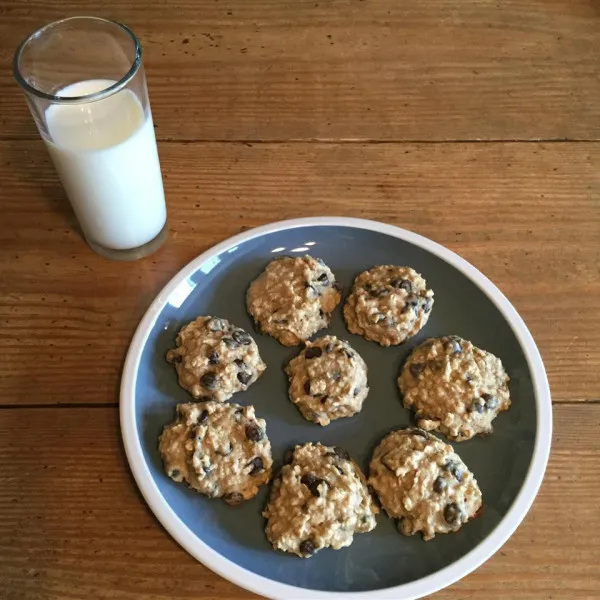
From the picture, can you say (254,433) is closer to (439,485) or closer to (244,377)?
(244,377)

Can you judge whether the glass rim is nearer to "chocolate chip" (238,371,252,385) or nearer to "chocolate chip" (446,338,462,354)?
"chocolate chip" (238,371,252,385)

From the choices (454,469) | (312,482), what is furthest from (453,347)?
(312,482)

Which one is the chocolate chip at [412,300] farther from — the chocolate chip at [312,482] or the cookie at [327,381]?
the chocolate chip at [312,482]

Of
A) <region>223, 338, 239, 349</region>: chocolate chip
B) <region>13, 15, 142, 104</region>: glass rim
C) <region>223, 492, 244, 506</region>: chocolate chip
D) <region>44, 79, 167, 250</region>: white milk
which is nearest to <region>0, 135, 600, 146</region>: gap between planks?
<region>44, 79, 167, 250</region>: white milk

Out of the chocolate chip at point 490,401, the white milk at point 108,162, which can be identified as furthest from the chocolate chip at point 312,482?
the white milk at point 108,162

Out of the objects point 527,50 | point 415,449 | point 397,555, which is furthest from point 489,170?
point 397,555

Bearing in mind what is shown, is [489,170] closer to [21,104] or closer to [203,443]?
[203,443]
